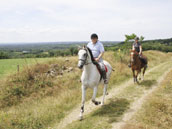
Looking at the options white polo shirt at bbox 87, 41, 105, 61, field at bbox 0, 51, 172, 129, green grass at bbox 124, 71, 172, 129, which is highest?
white polo shirt at bbox 87, 41, 105, 61

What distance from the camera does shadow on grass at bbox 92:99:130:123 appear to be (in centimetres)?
490

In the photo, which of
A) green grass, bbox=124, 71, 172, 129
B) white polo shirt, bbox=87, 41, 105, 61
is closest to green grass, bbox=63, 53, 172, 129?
green grass, bbox=124, 71, 172, 129

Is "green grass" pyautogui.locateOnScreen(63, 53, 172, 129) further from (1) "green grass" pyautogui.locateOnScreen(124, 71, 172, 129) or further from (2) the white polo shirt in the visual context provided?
(2) the white polo shirt

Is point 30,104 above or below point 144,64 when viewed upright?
below

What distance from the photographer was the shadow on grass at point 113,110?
4896 millimetres

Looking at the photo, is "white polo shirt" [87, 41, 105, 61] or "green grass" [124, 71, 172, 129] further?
"white polo shirt" [87, 41, 105, 61]

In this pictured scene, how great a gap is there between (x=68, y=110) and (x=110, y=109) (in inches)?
77.8

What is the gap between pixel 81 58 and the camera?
170 inches

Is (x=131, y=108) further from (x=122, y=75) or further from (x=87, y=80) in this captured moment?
(x=122, y=75)

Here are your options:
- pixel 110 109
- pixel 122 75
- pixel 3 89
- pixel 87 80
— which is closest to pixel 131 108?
pixel 110 109

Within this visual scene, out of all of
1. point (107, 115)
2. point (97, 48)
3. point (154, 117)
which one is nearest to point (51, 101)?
point (107, 115)

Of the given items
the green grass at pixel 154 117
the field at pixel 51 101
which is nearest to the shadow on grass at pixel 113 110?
the field at pixel 51 101

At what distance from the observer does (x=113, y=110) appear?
543cm

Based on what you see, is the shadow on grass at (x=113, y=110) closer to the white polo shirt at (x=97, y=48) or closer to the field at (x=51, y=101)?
the field at (x=51, y=101)
